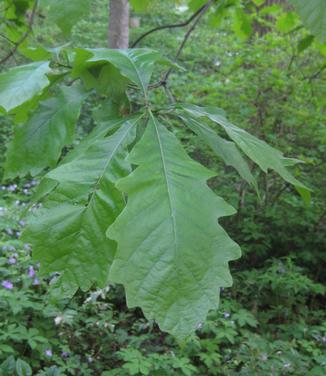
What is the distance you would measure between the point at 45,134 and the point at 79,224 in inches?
12.6

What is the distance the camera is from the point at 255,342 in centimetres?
296

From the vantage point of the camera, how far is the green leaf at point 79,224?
69cm

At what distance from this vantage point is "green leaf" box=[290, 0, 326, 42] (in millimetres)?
659

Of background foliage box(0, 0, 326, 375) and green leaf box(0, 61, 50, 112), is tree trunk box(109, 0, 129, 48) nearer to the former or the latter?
background foliage box(0, 0, 326, 375)

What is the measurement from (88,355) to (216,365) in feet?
2.67

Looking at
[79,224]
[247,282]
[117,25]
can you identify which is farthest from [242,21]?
[247,282]

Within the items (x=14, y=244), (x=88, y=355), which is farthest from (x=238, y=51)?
(x=88, y=355)

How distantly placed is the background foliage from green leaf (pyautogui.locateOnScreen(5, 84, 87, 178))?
1.73 m

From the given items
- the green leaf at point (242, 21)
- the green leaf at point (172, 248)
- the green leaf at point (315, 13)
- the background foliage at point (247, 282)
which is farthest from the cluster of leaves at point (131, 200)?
the background foliage at point (247, 282)

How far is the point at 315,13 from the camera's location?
2.17ft

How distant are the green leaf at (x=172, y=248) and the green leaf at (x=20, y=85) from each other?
0.25 m

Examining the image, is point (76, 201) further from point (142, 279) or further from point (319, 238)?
point (319, 238)

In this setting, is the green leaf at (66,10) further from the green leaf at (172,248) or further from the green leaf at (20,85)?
the green leaf at (172,248)

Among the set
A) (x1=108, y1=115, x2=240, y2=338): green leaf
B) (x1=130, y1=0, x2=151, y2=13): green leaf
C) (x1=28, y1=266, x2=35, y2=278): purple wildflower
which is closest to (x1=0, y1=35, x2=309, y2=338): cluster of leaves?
(x1=108, y1=115, x2=240, y2=338): green leaf
